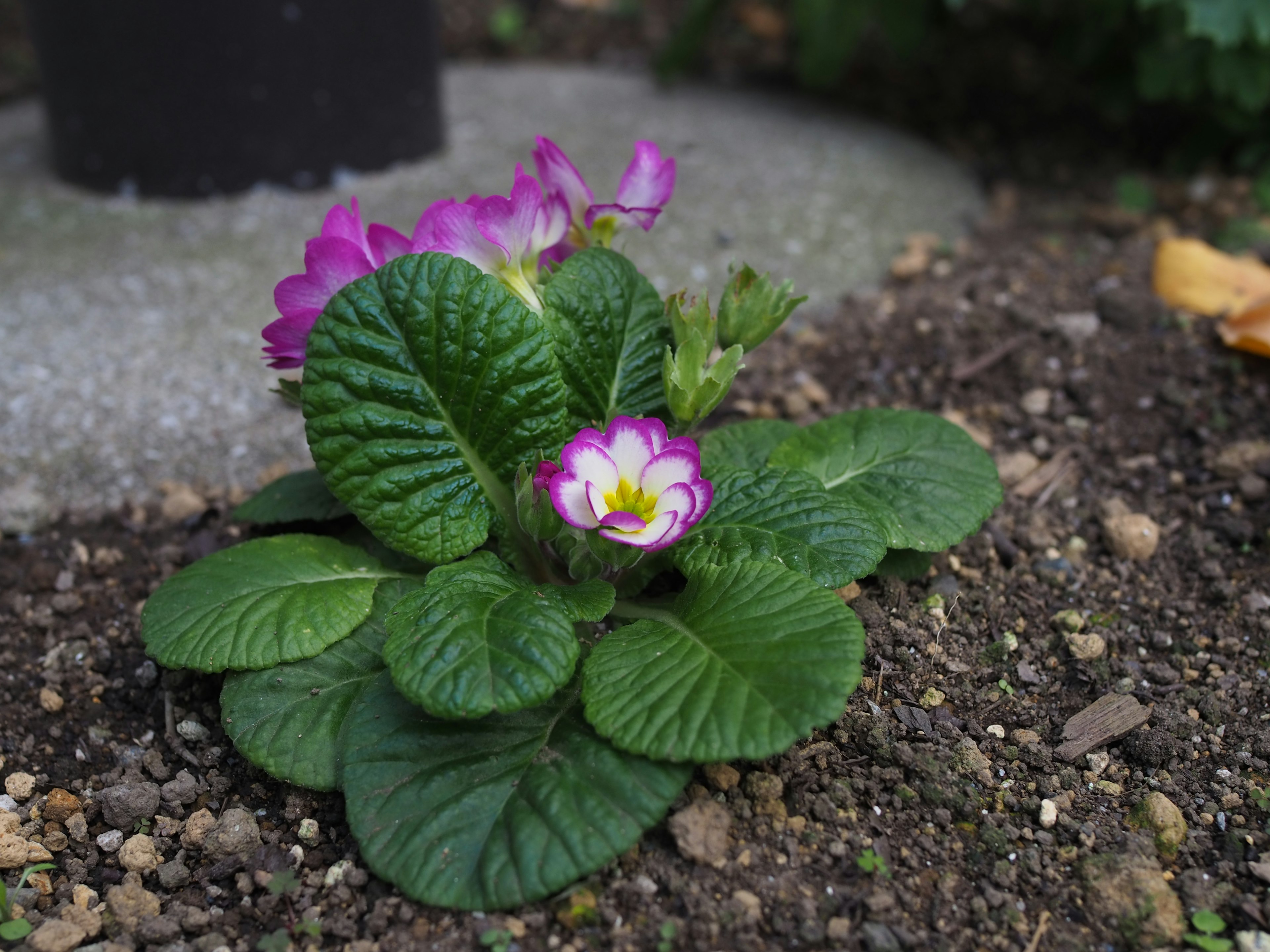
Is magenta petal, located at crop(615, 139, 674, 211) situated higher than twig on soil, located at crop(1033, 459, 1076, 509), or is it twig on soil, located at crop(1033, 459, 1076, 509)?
magenta petal, located at crop(615, 139, 674, 211)

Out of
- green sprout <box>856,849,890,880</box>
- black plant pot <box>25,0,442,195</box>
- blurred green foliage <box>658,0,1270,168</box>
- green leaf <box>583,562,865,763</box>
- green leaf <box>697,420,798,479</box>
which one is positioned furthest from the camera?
blurred green foliage <box>658,0,1270,168</box>

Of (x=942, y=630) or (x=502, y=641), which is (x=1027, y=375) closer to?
(x=942, y=630)

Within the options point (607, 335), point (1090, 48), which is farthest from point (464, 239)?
point (1090, 48)

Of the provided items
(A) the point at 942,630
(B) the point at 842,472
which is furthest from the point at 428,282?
(A) the point at 942,630

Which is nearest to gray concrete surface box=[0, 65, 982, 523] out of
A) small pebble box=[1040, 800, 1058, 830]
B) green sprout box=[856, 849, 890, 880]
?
green sprout box=[856, 849, 890, 880]

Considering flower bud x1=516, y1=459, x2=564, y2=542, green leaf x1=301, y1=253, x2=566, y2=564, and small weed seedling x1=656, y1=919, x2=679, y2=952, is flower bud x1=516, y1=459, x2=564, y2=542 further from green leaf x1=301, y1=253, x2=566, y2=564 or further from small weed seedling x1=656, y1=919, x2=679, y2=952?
small weed seedling x1=656, y1=919, x2=679, y2=952

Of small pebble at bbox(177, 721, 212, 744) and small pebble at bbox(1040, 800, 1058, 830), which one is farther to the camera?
small pebble at bbox(177, 721, 212, 744)

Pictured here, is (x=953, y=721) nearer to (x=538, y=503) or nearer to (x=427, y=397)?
(x=538, y=503)
